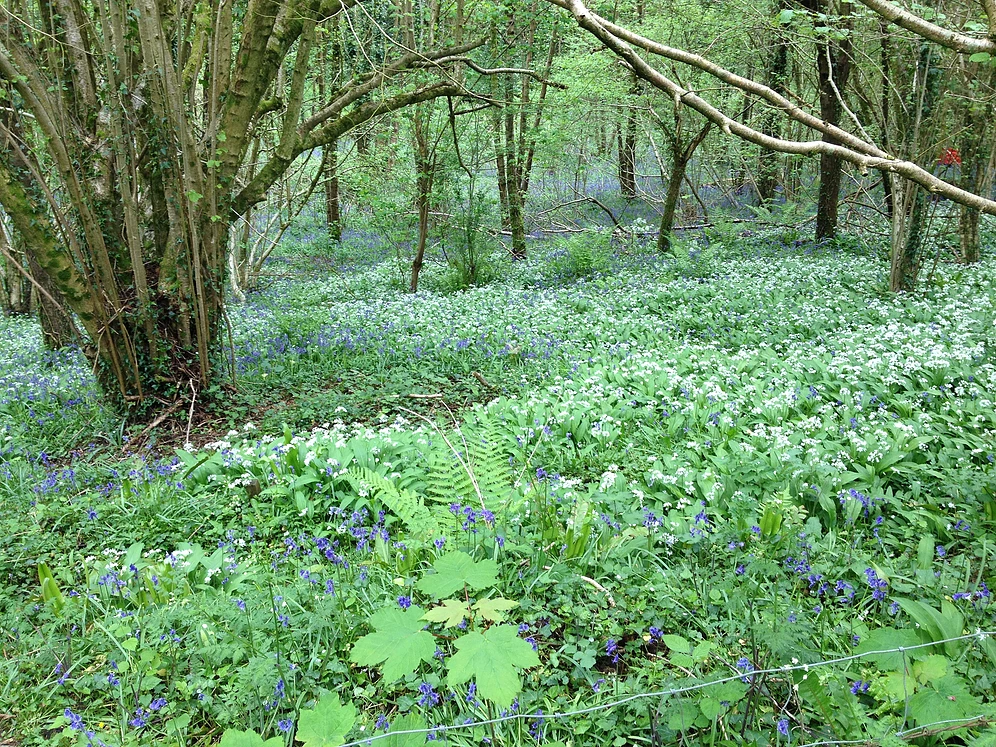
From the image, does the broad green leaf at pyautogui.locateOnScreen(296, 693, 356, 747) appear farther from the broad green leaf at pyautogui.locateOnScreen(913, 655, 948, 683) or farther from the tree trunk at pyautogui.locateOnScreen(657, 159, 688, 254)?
the tree trunk at pyautogui.locateOnScreen(657, 159, 688, 254)

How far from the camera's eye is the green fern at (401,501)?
2.96 meters

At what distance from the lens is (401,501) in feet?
10.3

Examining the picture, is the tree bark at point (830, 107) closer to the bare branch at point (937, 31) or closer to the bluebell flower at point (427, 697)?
the bare branch at point (937, 31)

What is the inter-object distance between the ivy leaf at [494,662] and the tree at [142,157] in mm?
4627

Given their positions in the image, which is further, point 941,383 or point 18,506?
point 941,383

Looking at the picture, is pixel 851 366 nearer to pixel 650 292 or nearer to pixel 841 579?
pixel 841 579

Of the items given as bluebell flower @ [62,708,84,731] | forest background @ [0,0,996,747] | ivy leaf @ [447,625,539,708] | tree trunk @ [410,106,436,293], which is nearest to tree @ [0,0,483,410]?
forest background @ [0,0,996,747]

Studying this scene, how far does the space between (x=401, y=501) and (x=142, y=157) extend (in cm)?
391

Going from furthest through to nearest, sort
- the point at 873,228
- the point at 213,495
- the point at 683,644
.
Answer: the point at 873,228 → the point at 213,495 → the point at 683,644

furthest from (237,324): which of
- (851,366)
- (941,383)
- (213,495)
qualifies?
(941,383)

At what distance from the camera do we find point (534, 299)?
8875 mm

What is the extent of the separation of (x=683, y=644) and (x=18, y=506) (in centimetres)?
412

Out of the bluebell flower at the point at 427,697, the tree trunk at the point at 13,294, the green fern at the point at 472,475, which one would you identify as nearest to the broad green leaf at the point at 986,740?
the bluebell flower at the point at 427,697

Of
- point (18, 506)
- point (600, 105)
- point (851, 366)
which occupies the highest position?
A: point (600, 105)
